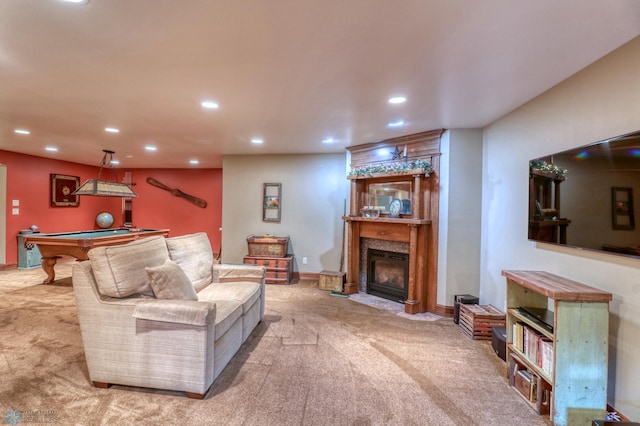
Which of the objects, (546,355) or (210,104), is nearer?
(546,355)

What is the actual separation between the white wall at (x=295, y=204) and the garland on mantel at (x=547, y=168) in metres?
3.09

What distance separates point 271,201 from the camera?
5699 millimetres

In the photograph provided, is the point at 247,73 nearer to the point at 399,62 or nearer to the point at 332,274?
the point at 399,62

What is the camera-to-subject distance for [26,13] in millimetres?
1579

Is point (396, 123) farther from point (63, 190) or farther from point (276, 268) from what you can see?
point (63, 190)

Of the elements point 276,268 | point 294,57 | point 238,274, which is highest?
point 294,57

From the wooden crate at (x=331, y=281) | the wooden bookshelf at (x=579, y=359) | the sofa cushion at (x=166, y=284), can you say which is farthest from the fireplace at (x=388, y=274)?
the sofa cushion at (x=166, y=284)

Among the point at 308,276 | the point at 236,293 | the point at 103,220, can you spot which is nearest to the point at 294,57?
the point at 236,293

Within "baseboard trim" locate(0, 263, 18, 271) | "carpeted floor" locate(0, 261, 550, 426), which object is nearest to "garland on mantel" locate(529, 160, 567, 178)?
"carpeted floor" locate(0, 261, 550, 426)

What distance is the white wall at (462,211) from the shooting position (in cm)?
364

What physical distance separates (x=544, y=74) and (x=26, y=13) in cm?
332

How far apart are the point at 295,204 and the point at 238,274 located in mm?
2448

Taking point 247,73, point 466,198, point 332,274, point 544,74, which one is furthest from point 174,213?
point 544,74

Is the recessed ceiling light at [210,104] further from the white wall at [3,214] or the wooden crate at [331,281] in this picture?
the white wall at [3,214]
